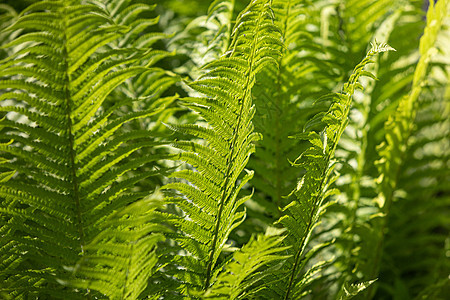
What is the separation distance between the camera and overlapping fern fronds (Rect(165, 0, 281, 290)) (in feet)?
Result: 1.79

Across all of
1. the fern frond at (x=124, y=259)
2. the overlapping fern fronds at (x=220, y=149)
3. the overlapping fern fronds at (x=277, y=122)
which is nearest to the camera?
the fern frond at (x=124, y=259)

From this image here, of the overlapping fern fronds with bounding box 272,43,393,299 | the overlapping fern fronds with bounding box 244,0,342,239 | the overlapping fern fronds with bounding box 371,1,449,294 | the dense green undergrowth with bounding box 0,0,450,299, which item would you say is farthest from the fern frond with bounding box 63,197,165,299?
the overlapping fern fronds with bounding box 371,1,449,294

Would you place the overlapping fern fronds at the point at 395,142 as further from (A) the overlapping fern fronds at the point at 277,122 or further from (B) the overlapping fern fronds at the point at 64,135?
(B) the overlapping fern fronds at the point at 64,135

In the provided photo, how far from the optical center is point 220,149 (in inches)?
22.4

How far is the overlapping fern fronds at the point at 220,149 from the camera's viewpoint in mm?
546

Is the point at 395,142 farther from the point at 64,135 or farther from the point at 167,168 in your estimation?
the point at 64,135

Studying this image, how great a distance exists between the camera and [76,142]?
52 cm

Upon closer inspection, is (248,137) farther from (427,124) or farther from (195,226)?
(427,124)

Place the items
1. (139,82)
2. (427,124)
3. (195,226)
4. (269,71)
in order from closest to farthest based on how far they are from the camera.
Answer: (195,226), (269,71), (139,82), (427,124)

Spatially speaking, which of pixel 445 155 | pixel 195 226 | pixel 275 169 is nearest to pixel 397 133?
pixel 275 169

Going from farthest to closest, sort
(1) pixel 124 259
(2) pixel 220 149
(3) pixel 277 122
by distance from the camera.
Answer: (3) pixel 277 122 → (2) pixel 220 149 → (1) pixel 124 259

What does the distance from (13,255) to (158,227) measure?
0.90 ft

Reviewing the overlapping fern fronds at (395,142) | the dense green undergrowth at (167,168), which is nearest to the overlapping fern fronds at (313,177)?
the dense green undergrowth at (167,168)

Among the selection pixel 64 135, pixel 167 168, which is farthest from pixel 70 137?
pixel 167 168
